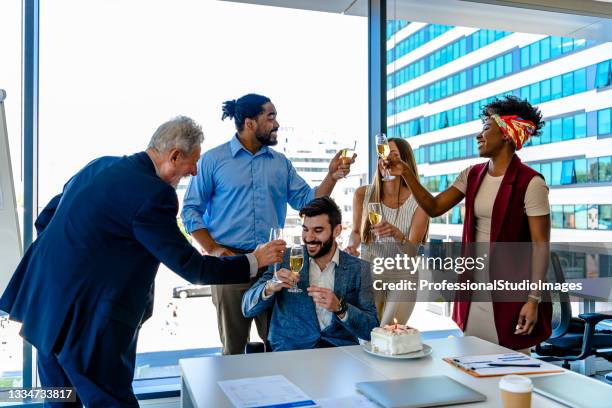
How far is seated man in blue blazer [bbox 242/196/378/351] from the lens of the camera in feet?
7.20

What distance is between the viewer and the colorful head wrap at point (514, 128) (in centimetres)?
255

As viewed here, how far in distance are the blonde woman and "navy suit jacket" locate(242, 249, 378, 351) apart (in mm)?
583

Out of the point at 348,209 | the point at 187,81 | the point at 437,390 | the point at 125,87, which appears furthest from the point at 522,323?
the point at 125,87

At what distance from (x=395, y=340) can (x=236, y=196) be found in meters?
1.48

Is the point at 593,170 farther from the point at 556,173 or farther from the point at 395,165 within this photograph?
the point at 395,165

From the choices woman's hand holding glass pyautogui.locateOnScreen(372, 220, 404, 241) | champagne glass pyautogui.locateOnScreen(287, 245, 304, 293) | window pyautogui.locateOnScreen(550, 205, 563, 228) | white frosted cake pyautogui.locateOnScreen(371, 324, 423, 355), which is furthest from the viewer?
window pyautogui.locateOnScreen(550, 205, 563, 228)

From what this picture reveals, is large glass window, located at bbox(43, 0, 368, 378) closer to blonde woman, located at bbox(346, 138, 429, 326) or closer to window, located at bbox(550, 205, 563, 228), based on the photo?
blonde woman, located at bbox(346, 138, 429, 326)

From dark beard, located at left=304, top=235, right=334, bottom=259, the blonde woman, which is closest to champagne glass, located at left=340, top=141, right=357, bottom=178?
the blonde woman

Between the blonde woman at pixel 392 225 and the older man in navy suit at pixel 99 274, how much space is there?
1.39 meters

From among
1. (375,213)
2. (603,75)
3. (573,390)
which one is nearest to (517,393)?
(573,390)

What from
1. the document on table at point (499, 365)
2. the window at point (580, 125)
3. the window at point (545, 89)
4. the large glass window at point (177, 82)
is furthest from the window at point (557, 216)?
the document on table at point (499, 365)

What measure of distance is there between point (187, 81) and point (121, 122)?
1.57 feet

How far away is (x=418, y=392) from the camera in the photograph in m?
1.47

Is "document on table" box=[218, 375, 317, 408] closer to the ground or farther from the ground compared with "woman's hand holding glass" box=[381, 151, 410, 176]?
closer to the ground
